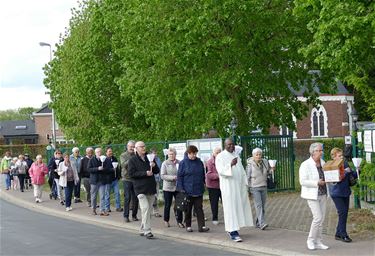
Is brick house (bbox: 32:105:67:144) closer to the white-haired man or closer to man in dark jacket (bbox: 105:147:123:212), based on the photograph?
the white-haired man

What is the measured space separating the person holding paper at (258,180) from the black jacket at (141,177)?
215 centimetres

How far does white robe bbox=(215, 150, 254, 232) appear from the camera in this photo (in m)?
11.4

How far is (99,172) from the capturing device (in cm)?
1644

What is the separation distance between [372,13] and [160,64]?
10168mm

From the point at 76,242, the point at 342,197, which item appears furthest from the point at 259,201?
the point at 76,242

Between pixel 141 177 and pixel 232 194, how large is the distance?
2.13m

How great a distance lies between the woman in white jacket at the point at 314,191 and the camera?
393 inches

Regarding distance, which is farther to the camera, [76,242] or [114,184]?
[114,184]

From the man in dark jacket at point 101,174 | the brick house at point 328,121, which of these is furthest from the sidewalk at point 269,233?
the brick house at point 328,121

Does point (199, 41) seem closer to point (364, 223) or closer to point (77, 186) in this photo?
point (77, 186)

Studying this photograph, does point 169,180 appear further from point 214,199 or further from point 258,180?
point 258,180

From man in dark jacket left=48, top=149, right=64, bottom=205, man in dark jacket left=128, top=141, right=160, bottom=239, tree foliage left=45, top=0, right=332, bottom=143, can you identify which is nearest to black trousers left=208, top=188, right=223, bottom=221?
man in dark jacket left=128, top=141, right=160, bottom=239

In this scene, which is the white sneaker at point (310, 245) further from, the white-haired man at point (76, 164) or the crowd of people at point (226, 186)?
the white-haired man at point (76, 164)

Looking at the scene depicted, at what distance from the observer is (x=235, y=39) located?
18.6 meters
